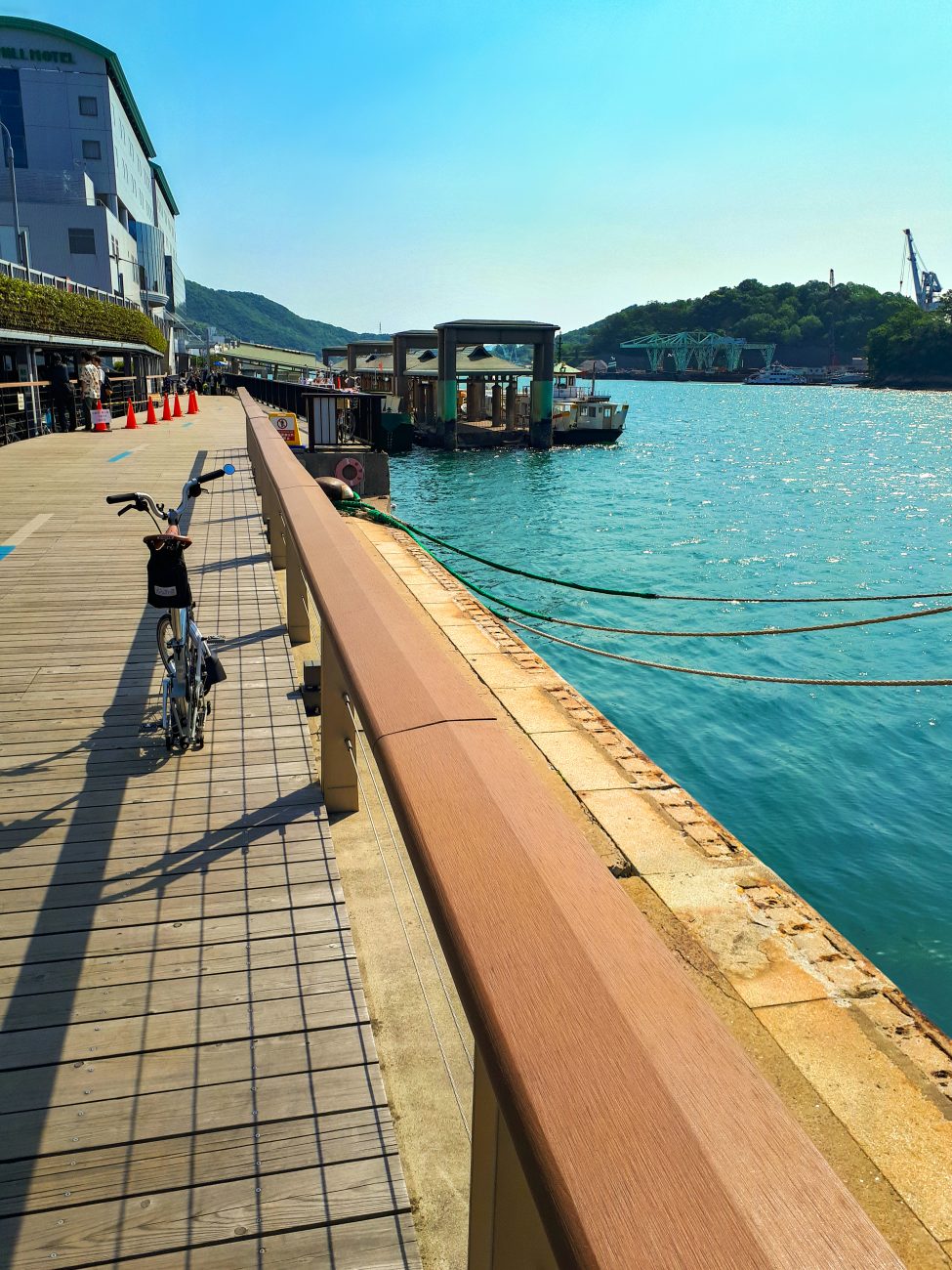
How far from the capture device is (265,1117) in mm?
2627

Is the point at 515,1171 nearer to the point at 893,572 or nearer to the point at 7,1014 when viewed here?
the point at 7,1014

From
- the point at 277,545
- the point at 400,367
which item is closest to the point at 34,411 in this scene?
the point at 277,545

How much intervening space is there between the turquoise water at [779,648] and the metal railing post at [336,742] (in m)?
5.62

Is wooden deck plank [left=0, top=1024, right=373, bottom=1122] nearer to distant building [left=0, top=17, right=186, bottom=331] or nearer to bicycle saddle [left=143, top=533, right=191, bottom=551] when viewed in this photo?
bicycle saddle [left=143, top=533, right=191, bottom=551]

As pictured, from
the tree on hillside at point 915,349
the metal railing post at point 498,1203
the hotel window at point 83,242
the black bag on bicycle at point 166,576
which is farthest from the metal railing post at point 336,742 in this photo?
the tree on hillside at point 915,349

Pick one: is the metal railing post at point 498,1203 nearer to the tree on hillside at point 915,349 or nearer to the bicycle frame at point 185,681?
the bicycle frame at point 185,681

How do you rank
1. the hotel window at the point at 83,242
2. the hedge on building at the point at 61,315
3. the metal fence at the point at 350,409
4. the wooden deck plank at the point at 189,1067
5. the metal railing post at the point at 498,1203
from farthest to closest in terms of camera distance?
the hotel window at the point at 83,242 → the metal fence at the point at 350,409 → the hedge on building at the point at 61,315 → the wooden deck plank at the point at 189,1067 → the metal railing post at the point at 498,1203

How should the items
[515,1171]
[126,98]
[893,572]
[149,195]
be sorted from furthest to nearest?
[149,195], [126,98], [893,572], [515,1171]

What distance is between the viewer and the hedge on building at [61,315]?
2139cm

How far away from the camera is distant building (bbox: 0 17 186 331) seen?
5334 centimetres

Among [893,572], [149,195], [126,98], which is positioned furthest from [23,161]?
[893,572]

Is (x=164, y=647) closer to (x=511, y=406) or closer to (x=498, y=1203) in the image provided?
(x=498, y=1203)

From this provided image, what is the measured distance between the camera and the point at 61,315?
2589 centimetres

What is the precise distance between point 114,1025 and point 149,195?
93.4m
